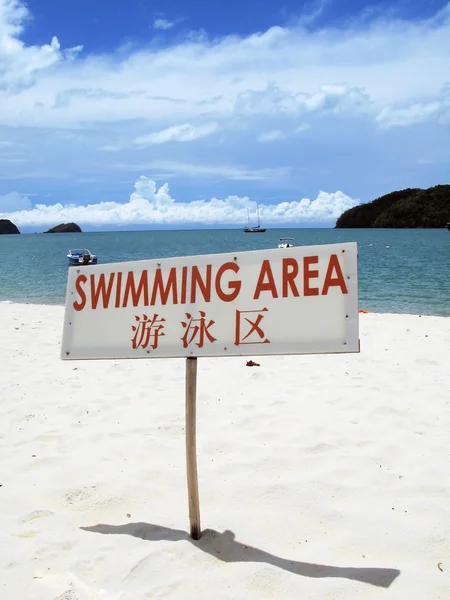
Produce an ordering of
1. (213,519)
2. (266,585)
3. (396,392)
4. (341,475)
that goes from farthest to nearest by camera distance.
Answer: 1. (396,392)
2. (341,475)
3. (213,519)
4. (266,585)

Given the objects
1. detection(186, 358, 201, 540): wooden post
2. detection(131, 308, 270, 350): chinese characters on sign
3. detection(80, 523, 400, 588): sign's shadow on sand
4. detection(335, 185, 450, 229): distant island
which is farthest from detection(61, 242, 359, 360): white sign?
detection(335, 185, 450, 229): distant island

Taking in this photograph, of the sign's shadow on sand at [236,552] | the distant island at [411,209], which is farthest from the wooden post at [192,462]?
the distant island at [411,209]

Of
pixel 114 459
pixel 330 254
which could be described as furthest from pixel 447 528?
pixel 114 459

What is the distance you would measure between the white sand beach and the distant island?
165 m

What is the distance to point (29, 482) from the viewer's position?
3498mm

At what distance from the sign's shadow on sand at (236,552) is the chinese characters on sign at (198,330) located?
3.33 ft

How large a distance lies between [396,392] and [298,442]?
5.36ft

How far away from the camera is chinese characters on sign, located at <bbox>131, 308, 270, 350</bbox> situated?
2719 millimetres

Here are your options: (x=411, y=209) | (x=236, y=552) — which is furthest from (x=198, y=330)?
(x=411, y=209)

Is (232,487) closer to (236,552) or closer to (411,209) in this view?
(236,552)

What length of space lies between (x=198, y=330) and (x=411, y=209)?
181437 millimetres

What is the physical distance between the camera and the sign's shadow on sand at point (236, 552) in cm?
254

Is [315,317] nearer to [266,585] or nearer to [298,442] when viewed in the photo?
[266,585]

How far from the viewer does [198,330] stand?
282 cm
